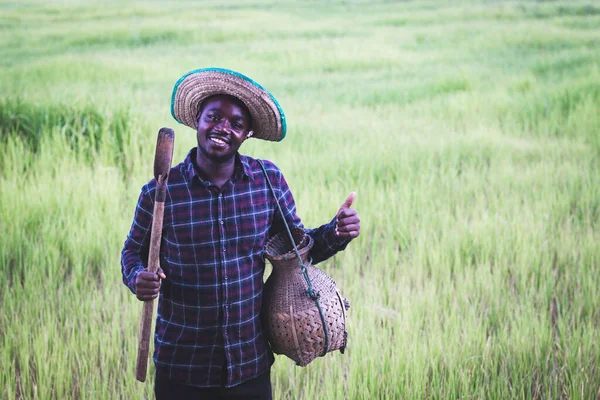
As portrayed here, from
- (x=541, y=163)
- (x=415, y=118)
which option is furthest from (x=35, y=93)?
(x=541, y=163)

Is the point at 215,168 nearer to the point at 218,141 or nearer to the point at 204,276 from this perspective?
the point at 218,141

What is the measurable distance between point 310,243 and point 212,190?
29 centimetres

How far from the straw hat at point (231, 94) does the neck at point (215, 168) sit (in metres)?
0.14

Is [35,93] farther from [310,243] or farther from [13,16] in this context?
[13,16]

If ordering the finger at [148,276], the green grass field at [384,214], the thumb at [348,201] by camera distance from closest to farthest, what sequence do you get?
the finger at [148,276]
the thumb at [348,201]
the green grass field at [384,214]

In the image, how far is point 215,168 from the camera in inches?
A: 57.6

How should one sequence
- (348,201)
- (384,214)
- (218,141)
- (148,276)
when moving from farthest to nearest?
1. (384,214)
2. (348,201)
3. (218,141)
4. (148,276)

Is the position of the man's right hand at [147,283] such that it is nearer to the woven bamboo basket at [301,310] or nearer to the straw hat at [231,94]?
the woven bamboo basket at [301,310]

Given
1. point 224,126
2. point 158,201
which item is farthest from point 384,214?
point 158,201

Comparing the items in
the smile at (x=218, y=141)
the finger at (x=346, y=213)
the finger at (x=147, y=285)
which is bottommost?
the finger at (x=147, y=285)

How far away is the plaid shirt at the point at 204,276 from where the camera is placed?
1.44 metres

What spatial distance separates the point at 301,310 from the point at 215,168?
1.39 feet

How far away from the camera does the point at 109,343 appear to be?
85.3 inches

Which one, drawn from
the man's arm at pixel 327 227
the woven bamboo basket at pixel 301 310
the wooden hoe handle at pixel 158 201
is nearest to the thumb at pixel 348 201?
the man's arm at pixel 327 227
